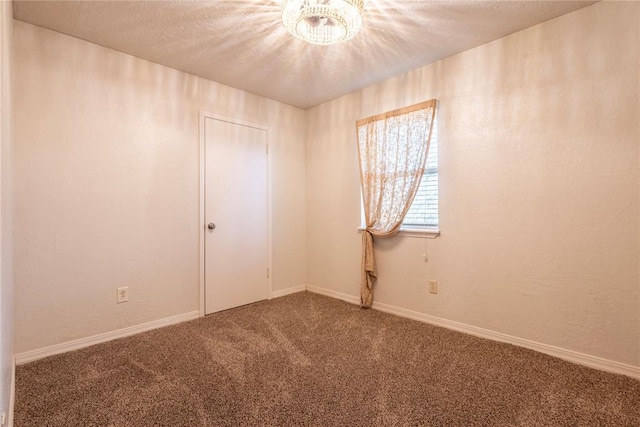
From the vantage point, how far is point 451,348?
7.41 ft

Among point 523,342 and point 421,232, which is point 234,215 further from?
point 523,342

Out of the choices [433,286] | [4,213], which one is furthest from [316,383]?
[4,213]

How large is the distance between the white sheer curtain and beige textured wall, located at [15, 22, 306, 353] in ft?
5.06

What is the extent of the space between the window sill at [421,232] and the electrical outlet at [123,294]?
2385mm

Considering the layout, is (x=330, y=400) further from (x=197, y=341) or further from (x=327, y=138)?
(x=327, y=138)

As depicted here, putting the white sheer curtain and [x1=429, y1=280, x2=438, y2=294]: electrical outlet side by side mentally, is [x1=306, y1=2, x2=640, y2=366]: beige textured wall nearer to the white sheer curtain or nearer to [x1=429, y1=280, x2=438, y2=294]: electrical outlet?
[x1=429, y1=280, x2=438, y2=294]: electrical outlet

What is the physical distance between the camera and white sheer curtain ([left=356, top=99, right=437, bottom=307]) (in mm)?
2770

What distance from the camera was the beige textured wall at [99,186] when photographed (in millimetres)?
2121

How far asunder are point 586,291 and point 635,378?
1.70 feet

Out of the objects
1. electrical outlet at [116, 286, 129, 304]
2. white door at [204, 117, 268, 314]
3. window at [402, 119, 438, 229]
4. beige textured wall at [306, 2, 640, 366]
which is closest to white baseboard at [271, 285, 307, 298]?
white door at [204, 117, 268, 314]

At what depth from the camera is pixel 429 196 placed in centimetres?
279

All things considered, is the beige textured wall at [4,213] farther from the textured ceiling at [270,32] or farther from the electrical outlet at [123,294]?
the electrical outlet at [123,294]

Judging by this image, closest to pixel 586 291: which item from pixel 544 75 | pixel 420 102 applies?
pixel 544 75

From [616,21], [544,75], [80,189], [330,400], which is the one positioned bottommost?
[330,400]
